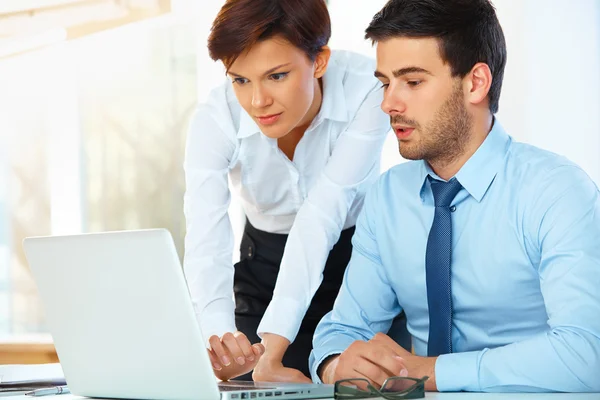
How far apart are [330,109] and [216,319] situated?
0.64 metres

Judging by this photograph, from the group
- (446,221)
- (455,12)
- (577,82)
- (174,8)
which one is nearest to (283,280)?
(446,221)

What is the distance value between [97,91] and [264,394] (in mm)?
3162

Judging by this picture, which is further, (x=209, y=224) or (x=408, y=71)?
(x=209, y=224)

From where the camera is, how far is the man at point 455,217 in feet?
5.30

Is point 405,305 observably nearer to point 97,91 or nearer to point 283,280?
point 283,280

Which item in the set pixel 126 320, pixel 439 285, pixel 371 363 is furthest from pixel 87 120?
pixel 126 320

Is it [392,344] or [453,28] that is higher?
[453,28]

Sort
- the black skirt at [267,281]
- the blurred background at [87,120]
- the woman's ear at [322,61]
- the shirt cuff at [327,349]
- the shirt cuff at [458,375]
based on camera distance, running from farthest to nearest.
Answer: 1. the blurred background at [87,120]
2. the black skirt at [267,281]
3. the woman's ear at [322,61]
4. the shirt cuff at [327,349]
5. the shirt cuff at [458,375]

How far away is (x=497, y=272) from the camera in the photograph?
1.70 m

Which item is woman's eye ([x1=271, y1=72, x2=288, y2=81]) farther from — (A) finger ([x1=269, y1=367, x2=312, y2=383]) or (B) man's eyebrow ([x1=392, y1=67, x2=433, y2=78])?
(A) finger ([x1=269, y1=367, x2=312, y2=383])

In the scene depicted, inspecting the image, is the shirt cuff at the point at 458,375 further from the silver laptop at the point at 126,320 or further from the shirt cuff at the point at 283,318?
the shirt cuff at the point at 283,318

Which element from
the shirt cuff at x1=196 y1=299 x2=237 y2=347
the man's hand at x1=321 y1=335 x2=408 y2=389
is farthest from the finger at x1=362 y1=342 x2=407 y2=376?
the shirt cuff at x1=196 y1=299 x2=237 y2=347

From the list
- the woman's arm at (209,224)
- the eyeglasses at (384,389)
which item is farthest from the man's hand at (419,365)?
the woman's arm at (209,224)

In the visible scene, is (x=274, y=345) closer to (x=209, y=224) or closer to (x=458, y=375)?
(x=209, y=224)
